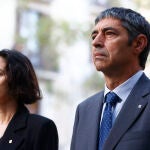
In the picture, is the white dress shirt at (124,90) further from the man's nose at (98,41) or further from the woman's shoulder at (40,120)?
the woman's shoulder at (40,120)

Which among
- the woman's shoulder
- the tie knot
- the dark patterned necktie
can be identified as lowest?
the woman's shoulder

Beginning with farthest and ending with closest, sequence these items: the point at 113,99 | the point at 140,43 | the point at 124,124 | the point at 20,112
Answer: the point at 20,112 < the point at 140,43 < the point at 113,99 < the point at 124,124

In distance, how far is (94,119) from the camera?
2.88 m

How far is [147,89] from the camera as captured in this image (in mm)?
2834

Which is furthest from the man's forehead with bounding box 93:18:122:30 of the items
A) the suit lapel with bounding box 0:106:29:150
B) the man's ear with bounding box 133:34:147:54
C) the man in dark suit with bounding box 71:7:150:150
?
the suit lapel with bounding box 0:106:29:150

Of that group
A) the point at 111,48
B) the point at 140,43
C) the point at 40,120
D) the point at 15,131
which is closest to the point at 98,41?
the point at 111,48

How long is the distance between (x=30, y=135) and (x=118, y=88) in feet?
1.86

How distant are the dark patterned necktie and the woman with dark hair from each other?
394 millimetres

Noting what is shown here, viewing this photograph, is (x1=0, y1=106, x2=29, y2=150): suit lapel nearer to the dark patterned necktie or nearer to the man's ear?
the dark patterned necktie

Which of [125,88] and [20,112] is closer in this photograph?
[125,88]

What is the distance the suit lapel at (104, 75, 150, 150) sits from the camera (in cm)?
270

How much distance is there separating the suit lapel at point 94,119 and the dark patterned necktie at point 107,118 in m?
0.03

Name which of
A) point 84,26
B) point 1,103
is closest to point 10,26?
point 84,26

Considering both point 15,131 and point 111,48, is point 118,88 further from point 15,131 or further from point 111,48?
point 15,131
